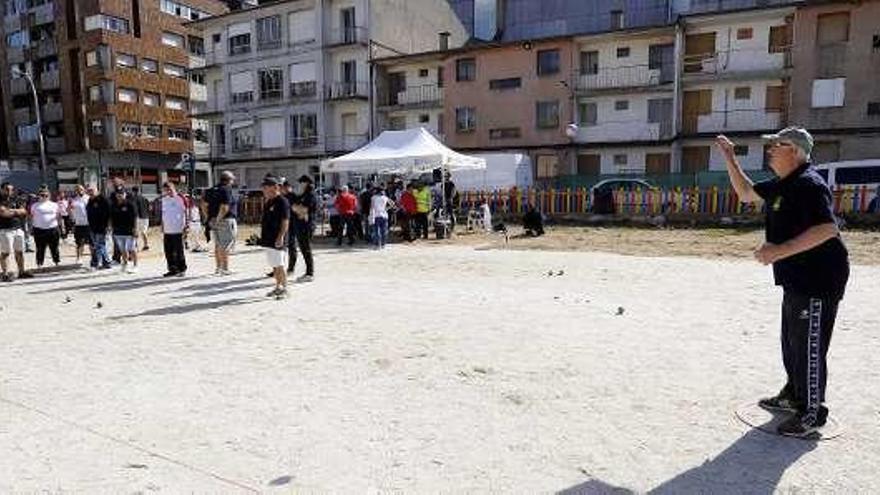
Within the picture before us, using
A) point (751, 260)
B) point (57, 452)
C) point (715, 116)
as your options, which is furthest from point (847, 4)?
point (57, 452)

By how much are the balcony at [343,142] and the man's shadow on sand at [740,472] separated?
127ft

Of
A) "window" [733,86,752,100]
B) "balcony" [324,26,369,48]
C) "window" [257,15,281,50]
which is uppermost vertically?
"window" [257,15,281,50]

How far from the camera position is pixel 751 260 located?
12.3m

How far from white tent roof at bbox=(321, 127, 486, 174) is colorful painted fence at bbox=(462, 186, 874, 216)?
11.6ft

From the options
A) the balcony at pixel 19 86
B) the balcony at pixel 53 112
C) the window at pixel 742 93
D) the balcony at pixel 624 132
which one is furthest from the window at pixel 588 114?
the balcony at pixel 19 86

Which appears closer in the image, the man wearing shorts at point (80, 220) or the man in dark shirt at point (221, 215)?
the man in dark shirt at point (221, 215)

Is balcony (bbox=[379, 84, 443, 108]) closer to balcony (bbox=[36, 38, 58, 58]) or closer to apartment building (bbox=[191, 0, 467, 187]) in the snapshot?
apartment building (bbox=[191, 0, 467, 187])

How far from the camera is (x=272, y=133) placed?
43.3 m

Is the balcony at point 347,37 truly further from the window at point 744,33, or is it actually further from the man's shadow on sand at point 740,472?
the man's shadow on sand at point 740,472

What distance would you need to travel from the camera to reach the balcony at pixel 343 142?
41.1 metres

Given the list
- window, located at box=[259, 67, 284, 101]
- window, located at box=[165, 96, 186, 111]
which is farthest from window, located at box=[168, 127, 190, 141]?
window, located at box=[259, 67, 284, 101]

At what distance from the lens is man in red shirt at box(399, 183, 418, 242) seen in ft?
57.4

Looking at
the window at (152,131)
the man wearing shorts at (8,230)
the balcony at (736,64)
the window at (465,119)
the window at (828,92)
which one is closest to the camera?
the man wearing shorts at (8,230)

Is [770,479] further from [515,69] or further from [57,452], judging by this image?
[515,69]
